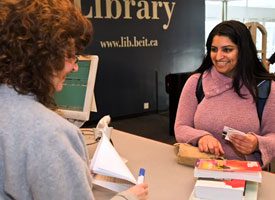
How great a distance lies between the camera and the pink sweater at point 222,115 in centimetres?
165

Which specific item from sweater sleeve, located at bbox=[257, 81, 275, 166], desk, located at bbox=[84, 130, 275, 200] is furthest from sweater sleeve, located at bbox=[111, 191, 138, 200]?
sweater sleeve, located at bbox=[257, 81, 275, 166]

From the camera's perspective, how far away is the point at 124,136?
2.12 metres

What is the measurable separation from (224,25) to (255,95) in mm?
390

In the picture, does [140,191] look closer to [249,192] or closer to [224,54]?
[249,192]

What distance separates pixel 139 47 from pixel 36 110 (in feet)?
17.3

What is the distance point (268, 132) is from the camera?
166cm

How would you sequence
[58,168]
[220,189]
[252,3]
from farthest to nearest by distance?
[252,3] < [220,189] < [58,168]

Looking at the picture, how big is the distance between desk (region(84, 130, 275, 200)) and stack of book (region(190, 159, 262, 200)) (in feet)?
0.22

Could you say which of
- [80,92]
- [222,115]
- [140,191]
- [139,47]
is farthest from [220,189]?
[139,47]

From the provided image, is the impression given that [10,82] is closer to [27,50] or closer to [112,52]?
[27,50]

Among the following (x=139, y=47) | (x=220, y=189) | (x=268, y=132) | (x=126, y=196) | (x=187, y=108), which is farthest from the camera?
(x=139, y=47)

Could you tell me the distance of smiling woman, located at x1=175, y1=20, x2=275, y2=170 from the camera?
1648 millimetres

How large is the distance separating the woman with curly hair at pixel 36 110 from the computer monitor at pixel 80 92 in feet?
3.15

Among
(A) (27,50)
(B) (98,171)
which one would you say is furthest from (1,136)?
(B) (98,171)
